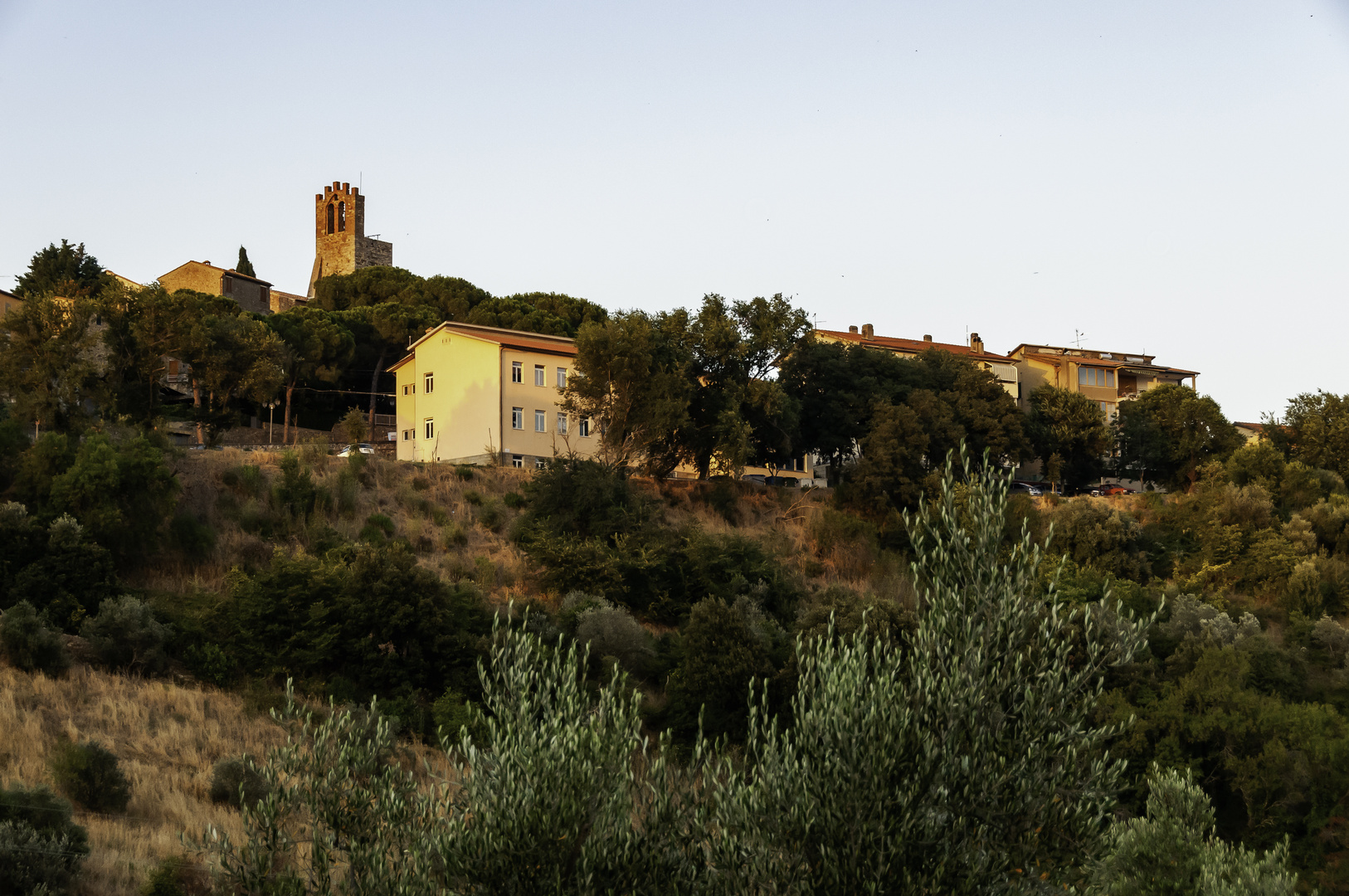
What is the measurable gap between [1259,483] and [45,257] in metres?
66.2

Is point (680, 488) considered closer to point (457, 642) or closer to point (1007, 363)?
point (457, 642)

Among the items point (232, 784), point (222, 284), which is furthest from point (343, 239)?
point (232, 784)

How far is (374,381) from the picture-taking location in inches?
2938

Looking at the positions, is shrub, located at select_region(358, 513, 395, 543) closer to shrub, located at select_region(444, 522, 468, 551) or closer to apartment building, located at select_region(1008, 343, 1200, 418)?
shrub, located at select_region(444, 522, 468, 551)

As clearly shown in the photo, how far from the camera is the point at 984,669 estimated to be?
11.0m

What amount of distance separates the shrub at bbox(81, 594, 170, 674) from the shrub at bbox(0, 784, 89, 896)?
11.3 meters

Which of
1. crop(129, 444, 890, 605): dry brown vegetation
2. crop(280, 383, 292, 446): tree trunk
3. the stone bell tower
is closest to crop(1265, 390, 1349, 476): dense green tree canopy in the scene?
crop(129, 444, 890, 605): dry brown vegetation

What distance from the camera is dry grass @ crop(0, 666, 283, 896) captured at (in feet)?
63.4

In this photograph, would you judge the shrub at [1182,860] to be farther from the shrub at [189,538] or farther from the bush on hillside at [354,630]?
the shrub at [189,538]

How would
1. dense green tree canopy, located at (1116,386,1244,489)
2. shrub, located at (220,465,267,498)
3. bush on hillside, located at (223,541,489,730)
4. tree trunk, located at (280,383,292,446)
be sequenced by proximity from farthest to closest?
dense green tree canopy, located at (1116,386,1244,489) < tree trunk, located at (280,383,292,446) < shrub, located at (220,465,267,498) < bush on hillside, located at (223,541,489,730)

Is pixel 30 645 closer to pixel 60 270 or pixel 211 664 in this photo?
pixel 211 664

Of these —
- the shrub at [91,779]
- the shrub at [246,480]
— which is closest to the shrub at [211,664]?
the shrub at [91,779]

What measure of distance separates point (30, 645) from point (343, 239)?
10315 centimetres

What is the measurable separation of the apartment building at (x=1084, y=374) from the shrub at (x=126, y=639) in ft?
190
